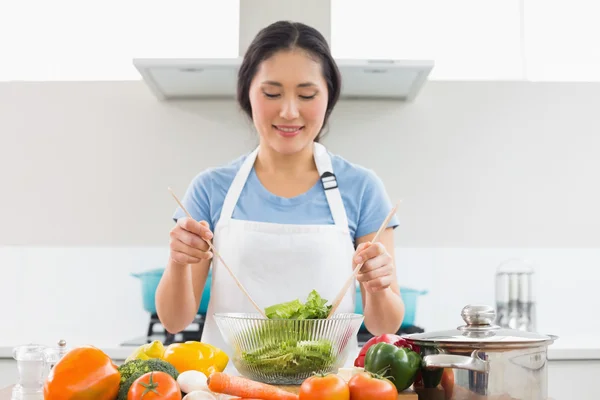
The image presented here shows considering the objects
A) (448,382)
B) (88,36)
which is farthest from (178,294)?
(88,36)

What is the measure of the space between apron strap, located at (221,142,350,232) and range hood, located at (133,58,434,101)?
0.74 m

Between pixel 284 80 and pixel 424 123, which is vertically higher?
pixel 424 123

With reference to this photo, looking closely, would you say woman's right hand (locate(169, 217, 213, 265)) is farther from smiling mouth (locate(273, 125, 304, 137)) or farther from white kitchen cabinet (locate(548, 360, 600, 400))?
white kitchen cabinet (locate(548, 360, 600, 400))

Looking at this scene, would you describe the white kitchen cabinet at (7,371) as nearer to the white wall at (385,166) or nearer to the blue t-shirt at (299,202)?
the white wall at (385,166)

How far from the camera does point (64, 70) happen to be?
10.5 feet

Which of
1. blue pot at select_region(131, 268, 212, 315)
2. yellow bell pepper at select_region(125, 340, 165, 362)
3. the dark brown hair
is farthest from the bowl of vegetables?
blue pot at select_region(131, 268, 212, 315)

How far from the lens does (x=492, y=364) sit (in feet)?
3.29

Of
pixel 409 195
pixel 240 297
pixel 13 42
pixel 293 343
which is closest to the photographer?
pixel 293 343

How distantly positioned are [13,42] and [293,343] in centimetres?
266

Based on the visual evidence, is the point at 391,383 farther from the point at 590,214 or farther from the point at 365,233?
the point at 590,214

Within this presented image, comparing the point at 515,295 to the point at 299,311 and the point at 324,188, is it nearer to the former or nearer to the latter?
the point at 324,188

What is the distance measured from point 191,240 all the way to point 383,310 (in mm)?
510

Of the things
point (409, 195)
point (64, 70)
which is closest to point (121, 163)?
point (64, 70)

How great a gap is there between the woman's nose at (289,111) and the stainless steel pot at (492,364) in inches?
32.2
